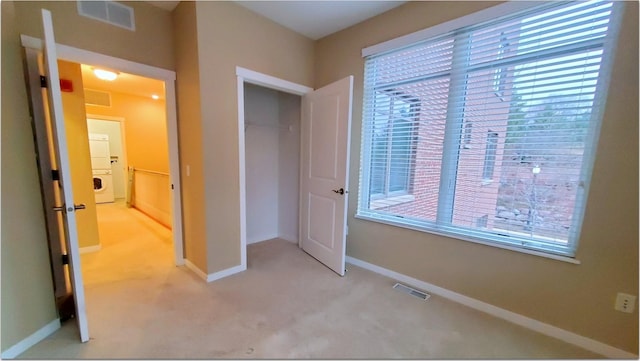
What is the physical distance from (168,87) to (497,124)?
2.95 meters

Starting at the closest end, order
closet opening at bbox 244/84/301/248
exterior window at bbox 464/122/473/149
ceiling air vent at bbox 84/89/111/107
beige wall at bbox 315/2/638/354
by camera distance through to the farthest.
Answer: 1. beige wall at bbox 315/2/638/354
2. exterior window at bbox 464/122/473/149
3. closet opening at bbox 244/84/301/248
4. ceiling air vent at bbox 84/89/111/107

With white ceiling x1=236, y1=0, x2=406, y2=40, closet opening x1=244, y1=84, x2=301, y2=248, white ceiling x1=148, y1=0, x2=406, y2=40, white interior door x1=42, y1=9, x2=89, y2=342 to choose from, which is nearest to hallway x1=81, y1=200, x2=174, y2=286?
white interior door x1=42, y1=9, x2=89, y2=342

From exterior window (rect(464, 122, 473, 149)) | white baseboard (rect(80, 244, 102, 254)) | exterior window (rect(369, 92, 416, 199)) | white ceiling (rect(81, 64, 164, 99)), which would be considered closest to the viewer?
exterior window (rect(464, 122, 473, 149))

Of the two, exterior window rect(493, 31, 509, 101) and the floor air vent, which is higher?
exterior window rect(493, 31, 509, 101)

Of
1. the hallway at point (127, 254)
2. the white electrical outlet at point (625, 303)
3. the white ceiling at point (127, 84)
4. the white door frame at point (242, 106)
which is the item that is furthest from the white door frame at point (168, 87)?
the white electrical outlet at point (625, 303)

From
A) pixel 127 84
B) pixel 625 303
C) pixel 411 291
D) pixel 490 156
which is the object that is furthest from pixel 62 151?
pixel 127 84

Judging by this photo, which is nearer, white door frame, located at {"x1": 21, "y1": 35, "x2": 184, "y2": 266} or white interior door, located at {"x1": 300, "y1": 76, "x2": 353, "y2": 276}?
white door frame, located at {"x1": 21, "y1": 35, "x2": 184, "y2": 266}

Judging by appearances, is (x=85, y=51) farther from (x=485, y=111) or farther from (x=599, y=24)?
(x=599, y=24)

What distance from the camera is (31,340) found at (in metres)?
1.49

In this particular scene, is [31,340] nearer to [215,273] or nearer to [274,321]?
A: [215,273]

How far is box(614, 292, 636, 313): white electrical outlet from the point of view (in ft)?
4.78

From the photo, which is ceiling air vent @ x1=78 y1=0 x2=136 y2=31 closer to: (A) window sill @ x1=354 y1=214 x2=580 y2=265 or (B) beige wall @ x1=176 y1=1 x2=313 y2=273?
(B) beige wall @ x1=176 y1=1 x2=313 y2=273

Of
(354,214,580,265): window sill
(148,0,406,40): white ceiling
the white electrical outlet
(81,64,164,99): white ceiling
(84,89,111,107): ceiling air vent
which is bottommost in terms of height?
the white electrical outlet

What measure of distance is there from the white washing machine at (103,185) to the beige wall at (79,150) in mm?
3914
